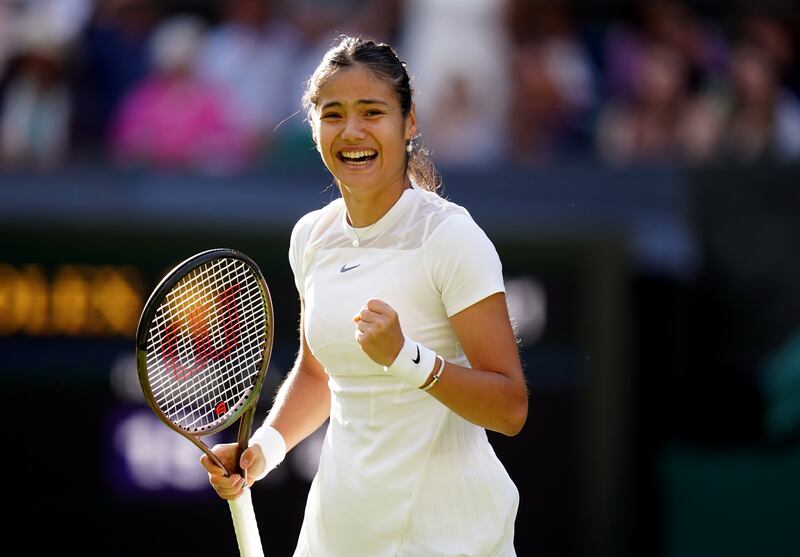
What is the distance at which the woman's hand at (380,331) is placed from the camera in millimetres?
2752

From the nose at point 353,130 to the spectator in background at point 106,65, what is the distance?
488cm

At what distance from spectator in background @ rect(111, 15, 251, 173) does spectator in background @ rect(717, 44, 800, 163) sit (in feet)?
8.26

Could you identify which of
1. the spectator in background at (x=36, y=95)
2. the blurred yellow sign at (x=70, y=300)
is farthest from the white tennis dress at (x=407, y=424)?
the spectator in background at (x=36, y=95)

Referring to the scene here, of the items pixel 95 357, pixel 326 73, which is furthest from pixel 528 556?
pixel 326 73

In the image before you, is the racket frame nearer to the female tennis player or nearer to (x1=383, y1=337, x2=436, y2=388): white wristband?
the female tennis player

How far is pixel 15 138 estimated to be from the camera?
313 inches

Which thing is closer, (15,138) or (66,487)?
(66,487)

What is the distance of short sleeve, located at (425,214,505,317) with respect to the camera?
292 cm

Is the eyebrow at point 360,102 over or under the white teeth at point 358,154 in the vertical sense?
over

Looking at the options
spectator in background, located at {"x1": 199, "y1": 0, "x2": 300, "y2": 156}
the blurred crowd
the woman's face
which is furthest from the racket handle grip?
spectator in background, located at {"x1": 199, "y1": 0, "x2": 300, "y2": 156}

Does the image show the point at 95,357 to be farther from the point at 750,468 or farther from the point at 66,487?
the point at 750,468

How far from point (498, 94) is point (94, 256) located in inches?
94.4

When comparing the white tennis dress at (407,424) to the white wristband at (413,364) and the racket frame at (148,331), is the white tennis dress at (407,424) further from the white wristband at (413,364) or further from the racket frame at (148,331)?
the racket frame at (148,331)

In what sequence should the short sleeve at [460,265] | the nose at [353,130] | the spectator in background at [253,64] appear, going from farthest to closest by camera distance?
1. the spectator in background at [253,64]
2. the nose at [353,130]
3. the short sleeve at [460,265]
